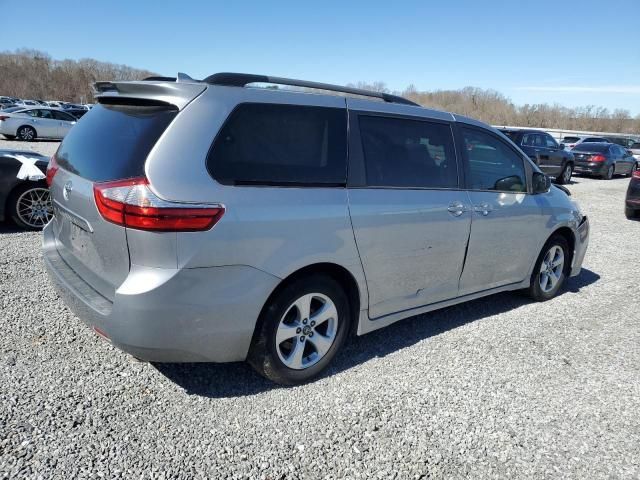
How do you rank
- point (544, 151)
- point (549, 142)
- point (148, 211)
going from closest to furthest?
point (148, 211)
point (544, 151)
point (549, 142)

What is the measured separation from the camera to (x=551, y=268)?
505 cm

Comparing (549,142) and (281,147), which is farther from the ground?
(549,142)

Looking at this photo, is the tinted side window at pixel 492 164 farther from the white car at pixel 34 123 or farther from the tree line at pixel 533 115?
the tree line at pixel 533 115

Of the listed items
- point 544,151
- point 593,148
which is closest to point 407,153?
point 544,151

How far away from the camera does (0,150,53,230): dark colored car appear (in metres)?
6.02

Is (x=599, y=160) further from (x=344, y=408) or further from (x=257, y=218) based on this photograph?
(x=257, y=218)

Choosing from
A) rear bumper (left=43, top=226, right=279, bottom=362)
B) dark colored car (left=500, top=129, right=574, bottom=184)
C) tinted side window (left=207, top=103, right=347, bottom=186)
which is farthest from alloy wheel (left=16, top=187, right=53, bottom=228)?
dark colored car (left=500, top=129, right=574, bottom=184)

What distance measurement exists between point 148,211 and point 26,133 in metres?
23.6

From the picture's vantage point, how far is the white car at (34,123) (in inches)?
840

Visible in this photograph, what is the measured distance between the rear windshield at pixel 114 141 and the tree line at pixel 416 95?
235 ft

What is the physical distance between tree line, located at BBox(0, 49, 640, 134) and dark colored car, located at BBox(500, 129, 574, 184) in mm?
58454

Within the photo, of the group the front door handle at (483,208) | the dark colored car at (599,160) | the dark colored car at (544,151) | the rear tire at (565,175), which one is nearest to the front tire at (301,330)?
the front door handle at (483,208)

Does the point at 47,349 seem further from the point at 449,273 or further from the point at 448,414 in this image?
the point at 449,273

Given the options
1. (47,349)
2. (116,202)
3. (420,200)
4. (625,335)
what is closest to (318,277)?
(420,200)
